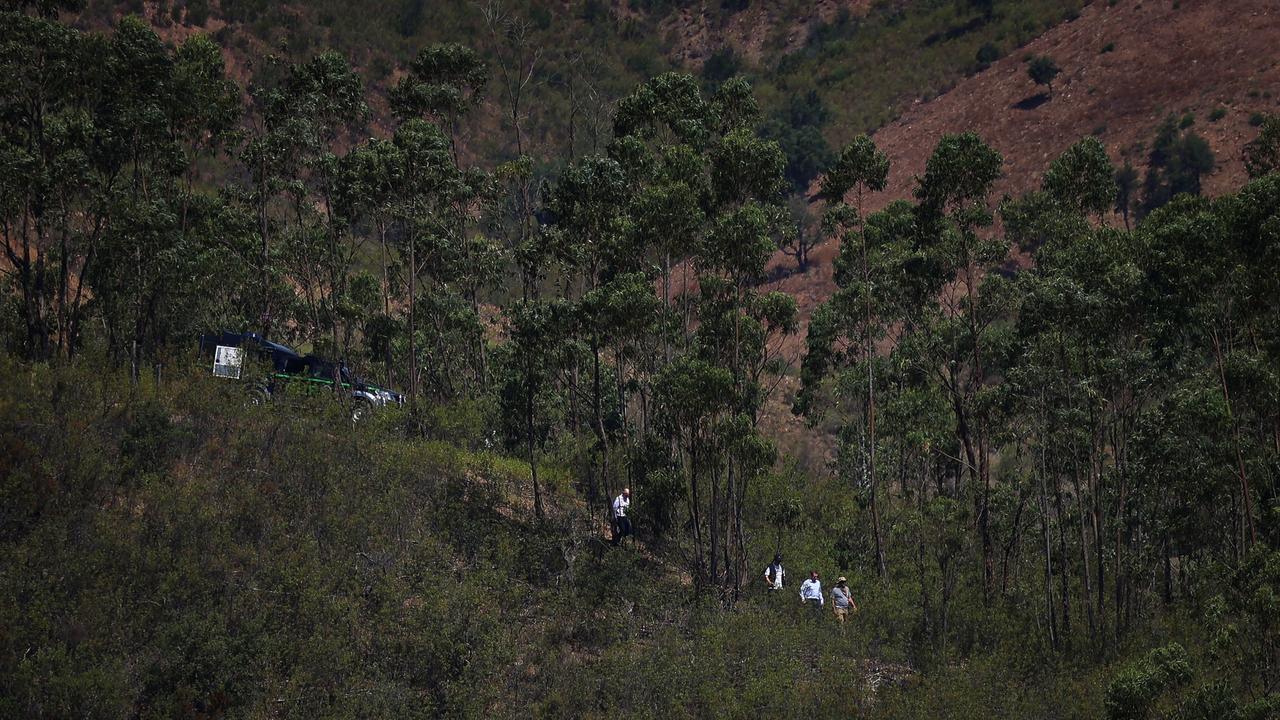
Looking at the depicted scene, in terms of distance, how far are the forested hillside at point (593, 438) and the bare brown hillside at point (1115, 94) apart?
42.6 m

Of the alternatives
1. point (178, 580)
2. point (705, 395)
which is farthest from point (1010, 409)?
point (178, 580)

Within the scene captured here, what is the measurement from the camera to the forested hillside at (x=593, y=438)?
22.9 metres

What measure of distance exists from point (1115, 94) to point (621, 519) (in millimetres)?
67976

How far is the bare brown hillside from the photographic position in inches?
3063

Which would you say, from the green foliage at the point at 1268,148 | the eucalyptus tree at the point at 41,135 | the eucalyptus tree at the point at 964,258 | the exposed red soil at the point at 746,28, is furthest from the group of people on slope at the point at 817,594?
the exposed red soil at the point at 746,28

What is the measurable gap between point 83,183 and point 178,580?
Answer: 12212 mm

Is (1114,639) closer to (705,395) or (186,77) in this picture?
(705,395)

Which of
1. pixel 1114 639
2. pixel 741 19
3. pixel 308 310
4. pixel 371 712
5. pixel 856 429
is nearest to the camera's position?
pixel 371 712

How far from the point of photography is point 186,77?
105 ft

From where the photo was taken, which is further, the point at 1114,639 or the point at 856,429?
the point at 856,429

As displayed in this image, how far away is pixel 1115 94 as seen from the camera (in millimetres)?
84562

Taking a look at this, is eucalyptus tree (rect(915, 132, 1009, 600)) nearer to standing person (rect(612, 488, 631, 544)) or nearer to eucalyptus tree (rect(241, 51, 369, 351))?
standing person (rect(612, 488, 631, 544))

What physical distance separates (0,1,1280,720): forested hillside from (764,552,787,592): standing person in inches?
18.3

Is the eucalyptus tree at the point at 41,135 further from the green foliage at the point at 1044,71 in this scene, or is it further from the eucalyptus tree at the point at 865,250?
the green foliage at the point at 1044,71
